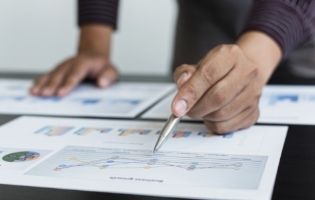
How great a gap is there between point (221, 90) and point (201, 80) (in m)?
0.03

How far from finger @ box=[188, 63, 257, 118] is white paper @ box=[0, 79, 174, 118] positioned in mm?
173

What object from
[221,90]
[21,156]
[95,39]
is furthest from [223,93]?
[95,39]

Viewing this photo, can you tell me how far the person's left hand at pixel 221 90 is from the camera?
64cm

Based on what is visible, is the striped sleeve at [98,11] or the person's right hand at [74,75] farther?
the striped sleeve at [98,11]

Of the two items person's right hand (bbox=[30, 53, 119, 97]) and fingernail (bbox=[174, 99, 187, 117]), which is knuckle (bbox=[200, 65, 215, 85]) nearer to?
fingernail (bbox=[174, 99, 187, 117])

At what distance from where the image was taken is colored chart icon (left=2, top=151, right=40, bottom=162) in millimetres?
617

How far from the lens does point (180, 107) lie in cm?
63

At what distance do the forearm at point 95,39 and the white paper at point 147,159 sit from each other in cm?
40

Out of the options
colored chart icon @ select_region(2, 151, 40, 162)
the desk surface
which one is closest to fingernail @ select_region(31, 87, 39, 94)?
colored chart icon @ select_region(2, 151, 40, 162)

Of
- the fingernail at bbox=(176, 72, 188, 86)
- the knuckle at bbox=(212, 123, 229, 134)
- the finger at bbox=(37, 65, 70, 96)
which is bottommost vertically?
the finger at bbox=(37, 65, 70, 96)

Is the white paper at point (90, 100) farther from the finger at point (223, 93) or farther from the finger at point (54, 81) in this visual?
the finger at point (223, 93)

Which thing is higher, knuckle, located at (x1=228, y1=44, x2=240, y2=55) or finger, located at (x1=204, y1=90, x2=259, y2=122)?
knuckle, located at (x1=228, y1=44, x2=240, y2=55)

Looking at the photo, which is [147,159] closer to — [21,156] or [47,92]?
[21,156]

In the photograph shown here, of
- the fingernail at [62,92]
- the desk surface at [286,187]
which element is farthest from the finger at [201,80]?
the fingernail at [62,92]
